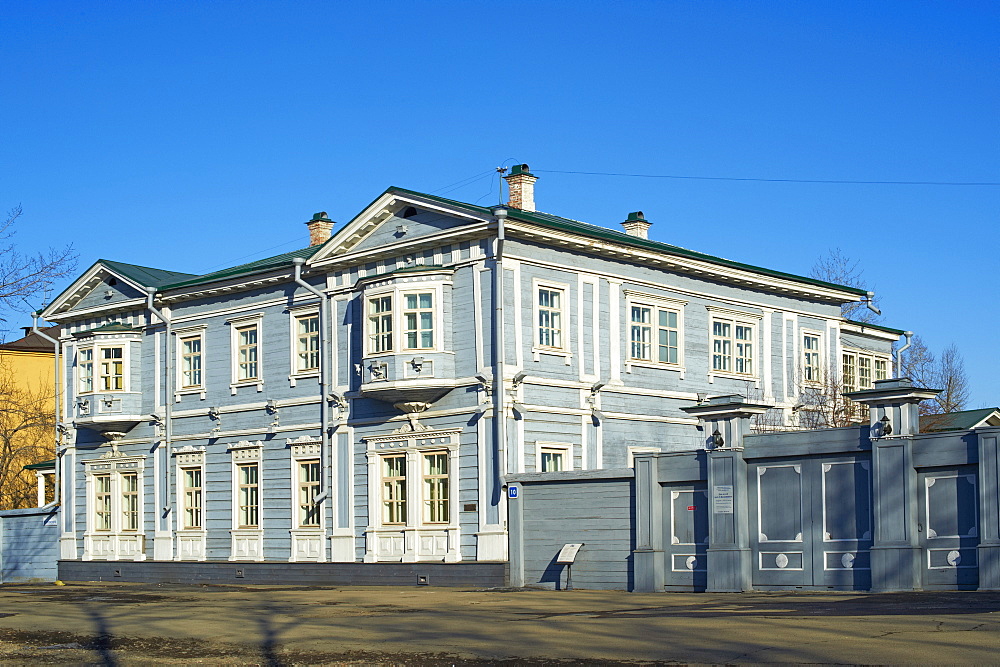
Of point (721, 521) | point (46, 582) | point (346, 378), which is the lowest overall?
point (46, 582)

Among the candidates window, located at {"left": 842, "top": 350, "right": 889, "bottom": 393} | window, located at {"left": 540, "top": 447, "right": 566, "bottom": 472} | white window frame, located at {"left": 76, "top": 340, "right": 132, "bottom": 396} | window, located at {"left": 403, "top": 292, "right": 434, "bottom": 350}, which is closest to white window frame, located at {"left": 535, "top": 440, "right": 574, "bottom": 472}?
window, located at {"left": 540, "top": 447, "right": 566, "bottom": 472}

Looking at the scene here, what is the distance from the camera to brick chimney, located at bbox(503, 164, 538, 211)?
106 feet

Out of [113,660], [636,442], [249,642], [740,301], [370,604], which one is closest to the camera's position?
[113,660]

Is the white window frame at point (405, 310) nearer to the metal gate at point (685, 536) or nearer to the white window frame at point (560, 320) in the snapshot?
the white window frame at point (560, 320)

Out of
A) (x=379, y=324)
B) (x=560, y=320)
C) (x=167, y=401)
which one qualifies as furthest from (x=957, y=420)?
(x=167, y=401)

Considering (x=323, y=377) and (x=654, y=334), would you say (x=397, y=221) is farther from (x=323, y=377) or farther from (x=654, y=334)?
(x=654, y=334)

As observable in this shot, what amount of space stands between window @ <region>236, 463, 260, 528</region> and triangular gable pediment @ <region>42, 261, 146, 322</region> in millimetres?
6321

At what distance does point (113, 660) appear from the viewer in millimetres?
14516

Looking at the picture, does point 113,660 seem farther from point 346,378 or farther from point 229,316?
point 229,316

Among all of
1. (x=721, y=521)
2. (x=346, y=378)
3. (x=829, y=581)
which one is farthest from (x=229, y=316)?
(x=829, y=581)

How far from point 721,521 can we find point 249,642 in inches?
406

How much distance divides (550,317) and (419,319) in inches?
115

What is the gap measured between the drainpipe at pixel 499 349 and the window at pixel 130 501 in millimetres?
13879

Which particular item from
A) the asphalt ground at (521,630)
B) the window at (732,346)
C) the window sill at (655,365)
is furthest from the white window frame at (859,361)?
the asphalt ground at (521,630)
